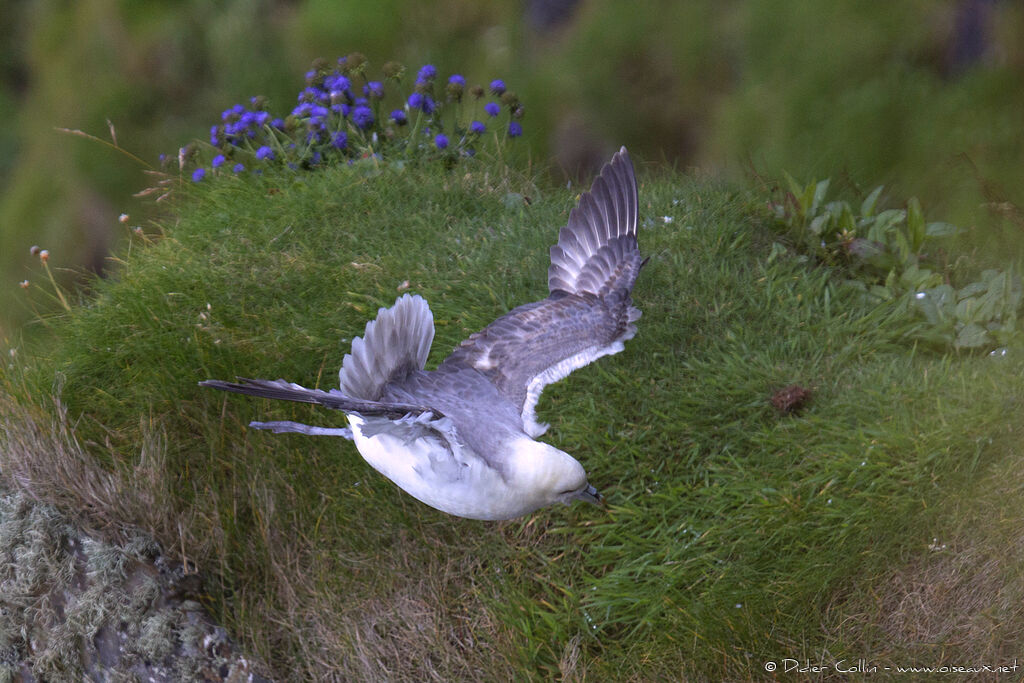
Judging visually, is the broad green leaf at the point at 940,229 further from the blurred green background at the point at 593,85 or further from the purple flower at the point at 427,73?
the purple flower at the point at 427,73

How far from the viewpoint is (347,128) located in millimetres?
→ 4367

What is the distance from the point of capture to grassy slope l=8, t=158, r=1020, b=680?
8.81ft

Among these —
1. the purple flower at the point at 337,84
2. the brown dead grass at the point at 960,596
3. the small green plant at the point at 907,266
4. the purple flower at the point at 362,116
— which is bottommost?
the brown dead grass at the point at 960,596

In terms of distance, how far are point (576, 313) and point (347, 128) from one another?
2.06 meters

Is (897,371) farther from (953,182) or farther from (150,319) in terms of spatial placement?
(150,319)

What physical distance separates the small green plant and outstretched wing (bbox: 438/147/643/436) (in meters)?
1.00

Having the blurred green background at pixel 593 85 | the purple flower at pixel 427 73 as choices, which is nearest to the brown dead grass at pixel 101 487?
the blurred green background at pixel 593 85

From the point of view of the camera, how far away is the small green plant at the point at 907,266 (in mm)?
3166

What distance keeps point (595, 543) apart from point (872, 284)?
1589mm

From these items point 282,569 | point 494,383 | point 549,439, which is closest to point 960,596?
point 549,439

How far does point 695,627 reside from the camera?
2.60 meters

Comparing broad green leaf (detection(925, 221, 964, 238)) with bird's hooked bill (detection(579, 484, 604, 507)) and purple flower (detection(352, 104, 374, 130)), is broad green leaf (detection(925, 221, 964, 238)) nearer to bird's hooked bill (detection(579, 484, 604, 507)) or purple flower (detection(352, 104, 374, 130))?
bird's hooked bill (detection(579, 484, 604, 507))

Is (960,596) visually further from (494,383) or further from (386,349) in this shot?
(386,349)

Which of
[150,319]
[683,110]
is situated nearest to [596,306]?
[150,319]
